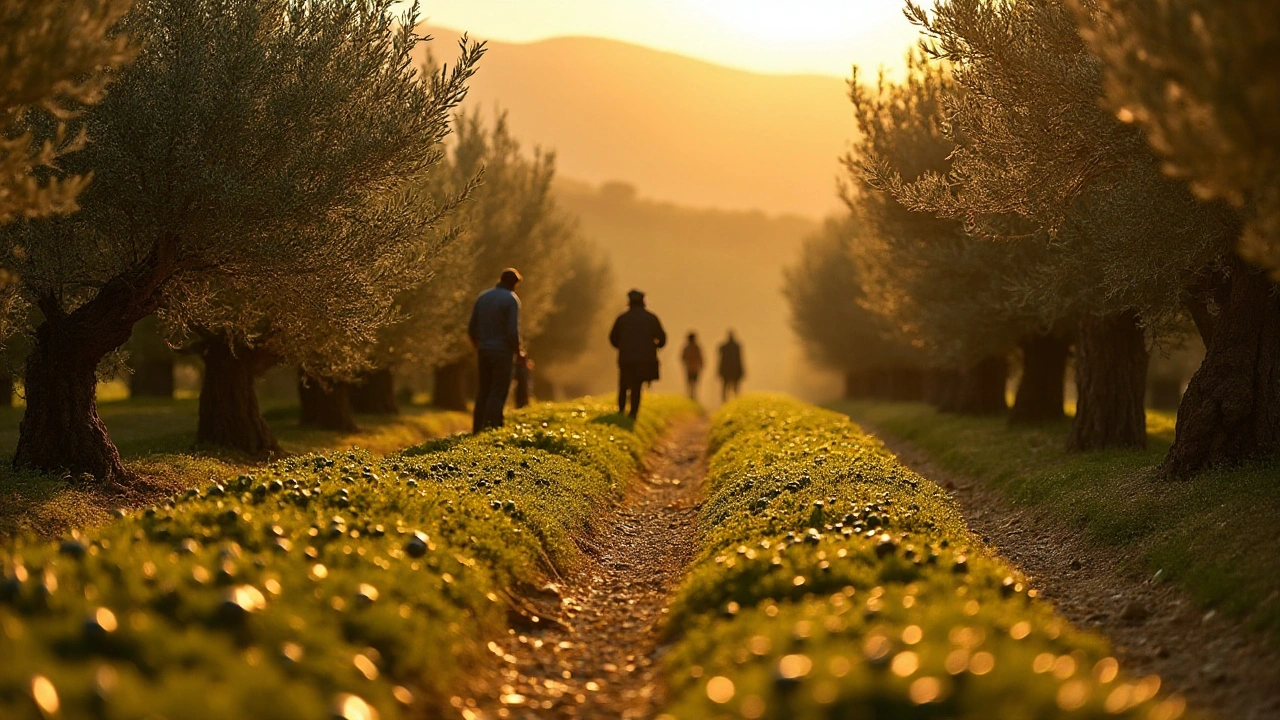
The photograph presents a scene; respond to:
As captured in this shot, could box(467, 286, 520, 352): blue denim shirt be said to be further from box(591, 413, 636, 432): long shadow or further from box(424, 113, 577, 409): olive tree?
box(424, 113, 577, 409): olive tree

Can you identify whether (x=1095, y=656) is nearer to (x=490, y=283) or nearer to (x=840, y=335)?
(x=490, y=283)

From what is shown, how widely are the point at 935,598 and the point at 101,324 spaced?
39.5 feet

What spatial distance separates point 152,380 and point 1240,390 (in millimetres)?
34260

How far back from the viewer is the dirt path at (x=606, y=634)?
304 inches

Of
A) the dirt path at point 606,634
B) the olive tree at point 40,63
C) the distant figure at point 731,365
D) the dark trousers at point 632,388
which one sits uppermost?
the olive tree at point 40,63

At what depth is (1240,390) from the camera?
47.9 feet

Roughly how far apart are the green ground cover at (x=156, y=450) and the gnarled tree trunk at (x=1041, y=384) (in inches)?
598

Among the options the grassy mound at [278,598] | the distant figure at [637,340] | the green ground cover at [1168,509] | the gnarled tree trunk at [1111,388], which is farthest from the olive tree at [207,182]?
the gnarled tree trunk at [1111,388]

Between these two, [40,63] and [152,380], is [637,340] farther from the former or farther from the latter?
[152,380]

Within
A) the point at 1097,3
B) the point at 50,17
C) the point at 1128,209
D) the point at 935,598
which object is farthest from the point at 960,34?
the point at 50,17

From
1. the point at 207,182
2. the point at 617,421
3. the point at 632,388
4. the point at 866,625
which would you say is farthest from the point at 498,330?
the point at 866,625

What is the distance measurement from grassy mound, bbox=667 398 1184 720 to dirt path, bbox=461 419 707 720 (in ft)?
1.40

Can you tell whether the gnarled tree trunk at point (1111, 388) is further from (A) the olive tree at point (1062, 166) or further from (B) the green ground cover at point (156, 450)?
(B) the green ground cover at point (156, 450)

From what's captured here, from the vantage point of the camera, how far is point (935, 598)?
26.9 ft
